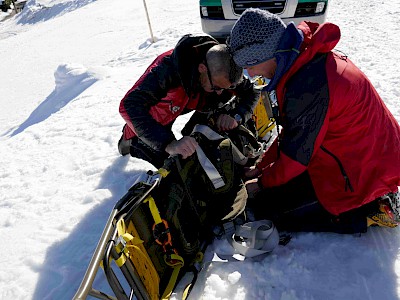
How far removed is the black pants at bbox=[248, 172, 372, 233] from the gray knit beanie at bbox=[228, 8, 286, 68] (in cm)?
99

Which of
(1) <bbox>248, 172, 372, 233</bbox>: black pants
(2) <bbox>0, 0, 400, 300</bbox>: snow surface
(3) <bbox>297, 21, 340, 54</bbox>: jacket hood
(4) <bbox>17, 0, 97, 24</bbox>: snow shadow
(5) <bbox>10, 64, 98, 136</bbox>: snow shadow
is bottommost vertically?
(4) <bbox>17, 0, 97, 24</bbox>: snow shadow

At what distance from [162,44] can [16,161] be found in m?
5.75

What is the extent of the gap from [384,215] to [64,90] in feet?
23.1

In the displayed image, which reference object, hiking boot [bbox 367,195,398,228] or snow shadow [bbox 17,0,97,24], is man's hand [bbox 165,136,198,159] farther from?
snow shadow [bbox 17,0,97,24]

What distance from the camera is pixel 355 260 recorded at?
7.52ft

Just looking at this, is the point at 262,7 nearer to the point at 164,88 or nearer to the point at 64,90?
the point at 164,88

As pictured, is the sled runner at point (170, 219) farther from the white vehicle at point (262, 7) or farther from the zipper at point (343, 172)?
the white vehicle at point (262, 7)

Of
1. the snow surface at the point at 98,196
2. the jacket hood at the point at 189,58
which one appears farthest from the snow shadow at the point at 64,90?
the jacket hood at the point at 189,58

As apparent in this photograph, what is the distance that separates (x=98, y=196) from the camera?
3377 mm

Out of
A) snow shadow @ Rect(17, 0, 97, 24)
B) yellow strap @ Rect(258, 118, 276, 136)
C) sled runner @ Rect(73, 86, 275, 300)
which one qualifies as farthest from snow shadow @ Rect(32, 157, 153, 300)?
snow shadow @ Rect(17, 0, 97, 24)

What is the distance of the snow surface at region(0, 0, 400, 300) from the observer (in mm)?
2230

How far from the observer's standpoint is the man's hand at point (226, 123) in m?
2.96

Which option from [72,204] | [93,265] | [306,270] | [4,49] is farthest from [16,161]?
[4,49]

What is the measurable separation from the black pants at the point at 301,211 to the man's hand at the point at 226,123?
61 centimetres
